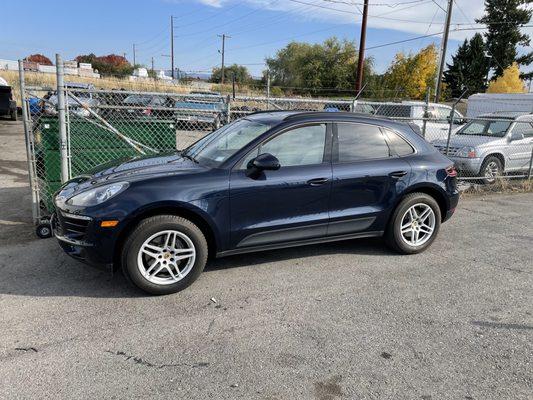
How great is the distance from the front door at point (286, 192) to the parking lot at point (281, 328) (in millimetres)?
464

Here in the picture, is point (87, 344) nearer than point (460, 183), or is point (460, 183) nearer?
point (87, 344)

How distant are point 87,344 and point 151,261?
956 mm

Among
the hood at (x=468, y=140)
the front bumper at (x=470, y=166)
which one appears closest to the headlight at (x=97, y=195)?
the front bumper at (x=470, y=166)

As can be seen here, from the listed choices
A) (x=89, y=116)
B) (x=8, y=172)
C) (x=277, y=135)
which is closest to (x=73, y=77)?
(x=8, y=172)

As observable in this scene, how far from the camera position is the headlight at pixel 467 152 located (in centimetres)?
951

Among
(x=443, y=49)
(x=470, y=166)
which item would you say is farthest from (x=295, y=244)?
(x=443, y=49)

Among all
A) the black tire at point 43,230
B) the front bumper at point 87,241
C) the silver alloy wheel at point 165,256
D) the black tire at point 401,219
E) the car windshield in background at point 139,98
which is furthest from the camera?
the car windshield in background at point 139,98

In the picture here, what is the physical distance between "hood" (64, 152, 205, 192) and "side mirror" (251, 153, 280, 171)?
524 mm

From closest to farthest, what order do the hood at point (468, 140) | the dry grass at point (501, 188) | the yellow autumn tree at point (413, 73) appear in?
the dry grass at point (501, 188)
the hood at point (468, 140)
the yellow autumn tree at point (413, 73)

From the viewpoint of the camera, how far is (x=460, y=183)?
9.05m

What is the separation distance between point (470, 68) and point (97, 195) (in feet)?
194

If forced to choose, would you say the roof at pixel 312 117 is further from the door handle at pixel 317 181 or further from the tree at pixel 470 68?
the tree at pixel 470 68

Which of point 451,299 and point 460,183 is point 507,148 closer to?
point 460,183

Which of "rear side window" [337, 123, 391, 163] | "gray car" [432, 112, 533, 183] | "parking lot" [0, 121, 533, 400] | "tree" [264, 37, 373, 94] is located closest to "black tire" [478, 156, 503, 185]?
"gray car" [432, 112, 533, 183]
